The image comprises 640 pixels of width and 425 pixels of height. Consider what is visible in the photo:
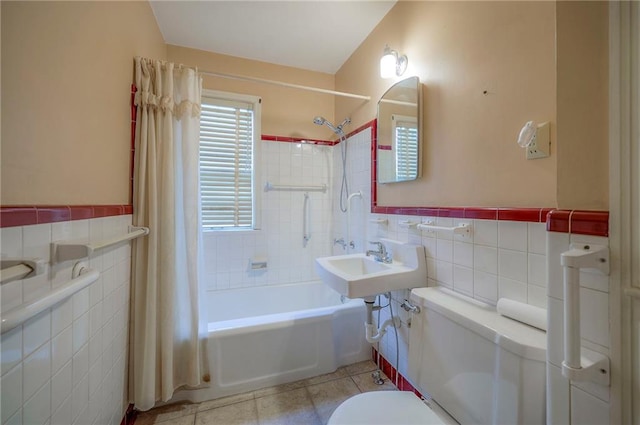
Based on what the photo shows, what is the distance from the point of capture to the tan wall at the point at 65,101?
66 cm

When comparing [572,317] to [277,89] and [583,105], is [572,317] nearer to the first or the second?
[583,105]

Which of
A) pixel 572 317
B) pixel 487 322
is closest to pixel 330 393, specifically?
pixel 487 322

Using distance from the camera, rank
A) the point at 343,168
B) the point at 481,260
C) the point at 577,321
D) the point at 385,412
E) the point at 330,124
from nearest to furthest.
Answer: the point at 577,321
the point at 385,412
the point at 481,260
the point at 330,124
the point at 343,168

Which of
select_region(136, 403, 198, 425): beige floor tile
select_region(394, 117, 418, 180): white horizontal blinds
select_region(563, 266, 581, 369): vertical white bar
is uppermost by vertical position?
select_region(394, 117, 418, 180): white horizontal blinds

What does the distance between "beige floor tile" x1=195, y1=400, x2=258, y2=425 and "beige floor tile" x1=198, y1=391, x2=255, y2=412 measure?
1.0 inches

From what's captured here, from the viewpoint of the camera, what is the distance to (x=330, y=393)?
1597 millimetres

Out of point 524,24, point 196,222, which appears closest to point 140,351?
point 196,222

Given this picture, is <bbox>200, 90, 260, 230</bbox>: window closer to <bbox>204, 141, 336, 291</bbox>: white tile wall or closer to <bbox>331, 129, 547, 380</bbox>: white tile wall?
<bbox>204, 141, 336, 291</bbox>: white tile wall

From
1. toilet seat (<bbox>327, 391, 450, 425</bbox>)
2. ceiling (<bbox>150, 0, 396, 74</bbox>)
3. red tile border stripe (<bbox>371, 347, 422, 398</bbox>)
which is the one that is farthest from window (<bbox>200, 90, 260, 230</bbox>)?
toilet seat (<bbox>327, 391, 450, 425</bbox>)

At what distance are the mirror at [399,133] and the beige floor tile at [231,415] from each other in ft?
5.41

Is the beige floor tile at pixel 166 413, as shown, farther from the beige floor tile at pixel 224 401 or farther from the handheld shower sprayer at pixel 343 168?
the handheld shower sprayer at pixel 343 168

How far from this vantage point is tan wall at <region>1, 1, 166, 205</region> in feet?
2.16

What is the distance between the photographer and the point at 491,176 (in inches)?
42.7

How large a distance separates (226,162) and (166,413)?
1.84m
